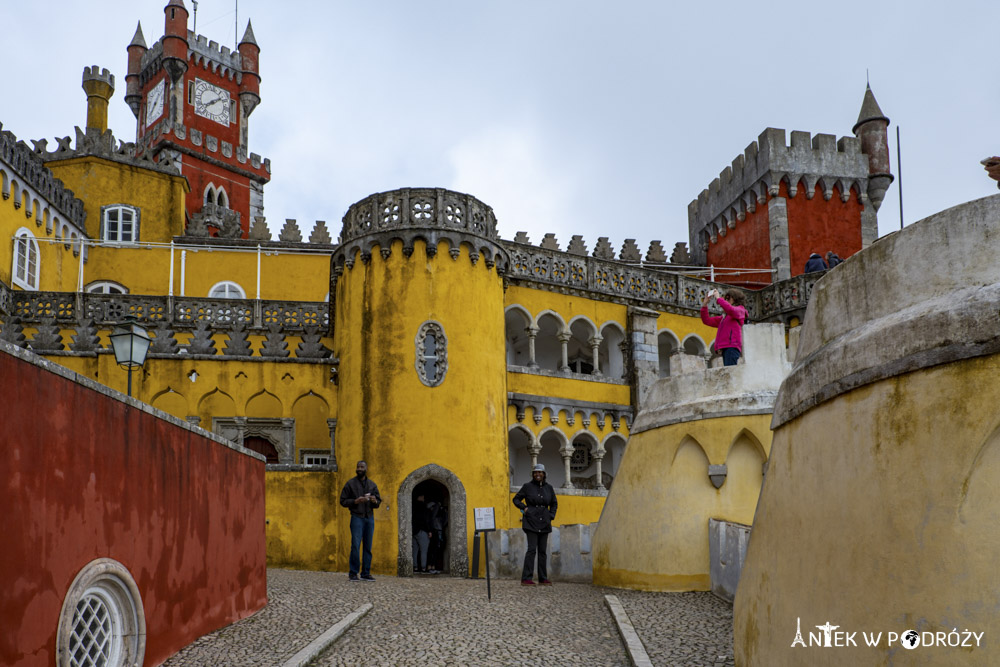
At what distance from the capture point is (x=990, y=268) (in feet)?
18.5

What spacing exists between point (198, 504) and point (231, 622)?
1557 mm

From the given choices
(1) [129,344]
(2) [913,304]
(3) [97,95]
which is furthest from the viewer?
(3) [97,95]

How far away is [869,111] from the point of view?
34.5m

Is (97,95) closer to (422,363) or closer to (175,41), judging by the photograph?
(175,41)

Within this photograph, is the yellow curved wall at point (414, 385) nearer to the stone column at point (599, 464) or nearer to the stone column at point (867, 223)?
the stone column at point (599, 464)

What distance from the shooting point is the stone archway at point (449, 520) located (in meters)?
18.5

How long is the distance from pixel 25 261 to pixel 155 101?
24811 mm

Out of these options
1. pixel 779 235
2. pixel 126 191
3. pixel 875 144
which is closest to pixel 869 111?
pixel 875 144

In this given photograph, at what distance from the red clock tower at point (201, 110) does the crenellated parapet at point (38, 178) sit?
11704mm

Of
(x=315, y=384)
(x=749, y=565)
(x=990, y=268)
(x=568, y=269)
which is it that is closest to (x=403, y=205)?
(x=315, y=384)

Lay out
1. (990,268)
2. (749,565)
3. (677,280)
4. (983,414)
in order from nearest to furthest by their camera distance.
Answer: (983,414) < (990,268) < (749,565) < (677,280)

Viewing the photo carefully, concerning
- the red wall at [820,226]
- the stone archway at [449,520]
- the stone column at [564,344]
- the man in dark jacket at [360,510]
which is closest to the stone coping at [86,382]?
the man in dark jacket at [360,510]

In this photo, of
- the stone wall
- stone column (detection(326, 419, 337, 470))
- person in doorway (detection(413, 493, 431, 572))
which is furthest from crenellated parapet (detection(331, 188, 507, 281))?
the stone wall

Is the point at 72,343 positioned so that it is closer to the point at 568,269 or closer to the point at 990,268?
the point at 568,269
